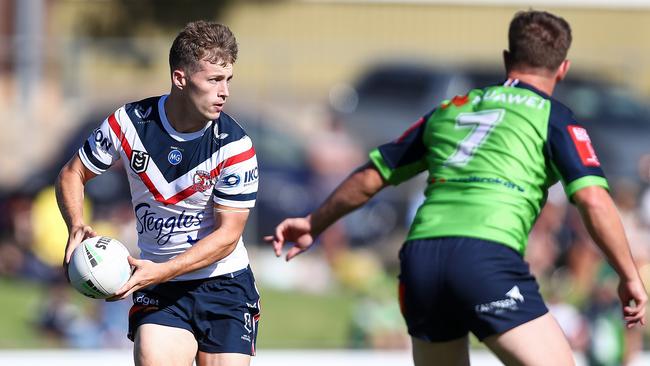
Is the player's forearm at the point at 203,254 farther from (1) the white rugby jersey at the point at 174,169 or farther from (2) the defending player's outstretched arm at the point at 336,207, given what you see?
(2) the defending player's outstretched arm at the point at 336,207

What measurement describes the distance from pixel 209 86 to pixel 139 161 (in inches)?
19.3

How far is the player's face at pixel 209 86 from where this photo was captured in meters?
4.84

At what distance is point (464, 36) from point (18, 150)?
28.4 ft

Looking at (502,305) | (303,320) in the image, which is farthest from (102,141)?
(303,320)

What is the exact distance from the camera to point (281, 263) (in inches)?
504

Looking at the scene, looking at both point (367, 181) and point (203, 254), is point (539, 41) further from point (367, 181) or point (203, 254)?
point (203, 254)

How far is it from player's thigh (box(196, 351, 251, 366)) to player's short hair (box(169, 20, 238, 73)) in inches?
49.1

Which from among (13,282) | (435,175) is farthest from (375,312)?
(435,175)

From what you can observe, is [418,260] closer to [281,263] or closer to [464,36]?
[281,263]

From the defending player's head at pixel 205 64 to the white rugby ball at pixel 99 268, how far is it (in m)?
0.69

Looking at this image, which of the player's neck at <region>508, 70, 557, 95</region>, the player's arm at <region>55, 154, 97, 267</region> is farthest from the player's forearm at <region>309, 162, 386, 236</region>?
the player's arm at <region>55, 154, 97, 267</region>

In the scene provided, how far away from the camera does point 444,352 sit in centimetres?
493

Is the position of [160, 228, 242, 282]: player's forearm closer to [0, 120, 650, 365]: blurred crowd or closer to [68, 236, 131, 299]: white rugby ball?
[68, 236, 131, 299]: white rugby ball

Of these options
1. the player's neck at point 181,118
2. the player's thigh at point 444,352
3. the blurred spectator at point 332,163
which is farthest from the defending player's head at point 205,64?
the blurred spectator at point 332,163
